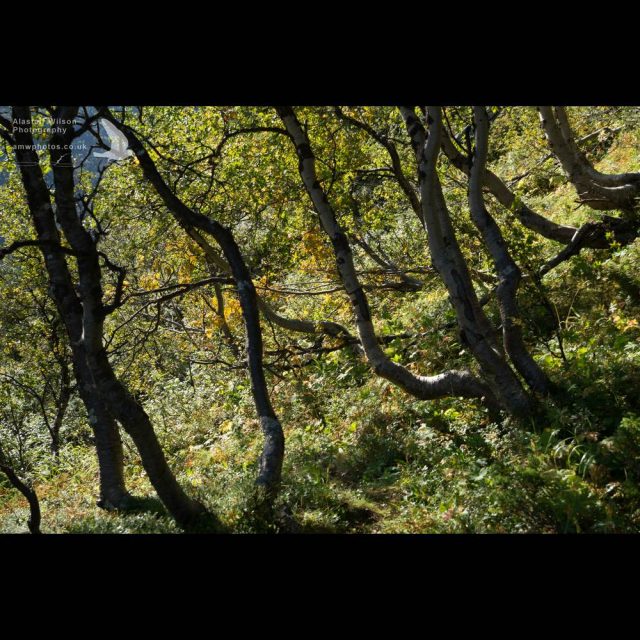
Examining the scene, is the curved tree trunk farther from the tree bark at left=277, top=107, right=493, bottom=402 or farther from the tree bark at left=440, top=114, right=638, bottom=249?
the tree bark at left=440, top=114, right=638, bottom=249

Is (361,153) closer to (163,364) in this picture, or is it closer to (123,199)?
(123,199)

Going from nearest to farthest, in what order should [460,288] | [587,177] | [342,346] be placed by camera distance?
[460,288] < [587,177] < [342,346]

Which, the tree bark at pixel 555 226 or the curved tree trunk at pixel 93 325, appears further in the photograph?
the tree bark at pixel 555 226

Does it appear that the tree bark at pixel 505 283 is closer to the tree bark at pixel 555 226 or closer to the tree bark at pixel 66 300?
the tree bark at pixel 555 226

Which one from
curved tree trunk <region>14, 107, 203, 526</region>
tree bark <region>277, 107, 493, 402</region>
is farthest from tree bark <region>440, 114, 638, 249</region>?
curved tree trunk <region>14, 107, 203, 526</region>

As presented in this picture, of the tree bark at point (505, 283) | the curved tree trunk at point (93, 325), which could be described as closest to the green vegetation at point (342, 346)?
the curved tree trunk at point (93, 325)

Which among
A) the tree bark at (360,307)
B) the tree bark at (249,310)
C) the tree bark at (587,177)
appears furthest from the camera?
the tree bark at (587,177)

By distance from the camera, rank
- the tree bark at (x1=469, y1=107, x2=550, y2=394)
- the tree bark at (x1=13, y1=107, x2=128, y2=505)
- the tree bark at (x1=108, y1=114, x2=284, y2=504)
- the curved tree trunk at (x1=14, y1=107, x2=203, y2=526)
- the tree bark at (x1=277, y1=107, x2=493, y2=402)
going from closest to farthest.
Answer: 1. the curved tree trunk at (x1=14, y1=107, x2=203, y2=526)
2. the tree bark at (x1=108, y1=114, x2=284, y2=504)
3. the tree bark at (x1=469, y1=107, x2=550, y2=394)
4. the tree bark at (x1=277, y1=107, x2=493, y2=402)
5. the tree bark at (x1=13, y1=107, x2=128, y2=505)

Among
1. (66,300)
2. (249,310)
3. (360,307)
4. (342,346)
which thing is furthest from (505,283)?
(66,300)

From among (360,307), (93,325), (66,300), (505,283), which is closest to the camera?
(93,325)

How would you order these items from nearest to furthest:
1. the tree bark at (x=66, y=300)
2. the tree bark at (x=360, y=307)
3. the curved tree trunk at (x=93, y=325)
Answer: the curved tree trunk at (x=93, y=325), the tree bark at (x=360, y=307), the tree bark at (x=66, y=300)

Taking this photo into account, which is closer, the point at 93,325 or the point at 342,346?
the point at 93,325

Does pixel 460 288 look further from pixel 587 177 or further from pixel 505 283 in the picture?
pixel 587 177
